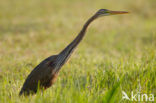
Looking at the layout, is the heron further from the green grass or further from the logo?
the logo

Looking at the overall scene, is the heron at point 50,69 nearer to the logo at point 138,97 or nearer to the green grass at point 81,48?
the green grass at point 81,48

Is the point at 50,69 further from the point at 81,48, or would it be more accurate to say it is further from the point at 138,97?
the point at 81,48

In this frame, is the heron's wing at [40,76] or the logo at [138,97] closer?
the logo at [138,97]

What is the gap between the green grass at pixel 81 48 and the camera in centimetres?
448

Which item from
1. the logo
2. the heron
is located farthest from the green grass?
the heron

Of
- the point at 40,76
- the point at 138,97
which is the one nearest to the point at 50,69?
the point at 40,76

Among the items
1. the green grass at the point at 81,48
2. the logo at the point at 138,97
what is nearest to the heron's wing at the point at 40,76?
the green grass at the point at 81,48

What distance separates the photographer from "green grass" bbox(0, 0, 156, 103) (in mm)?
4480

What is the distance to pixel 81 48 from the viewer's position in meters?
10.1

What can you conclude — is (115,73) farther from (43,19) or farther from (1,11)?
(1,11)

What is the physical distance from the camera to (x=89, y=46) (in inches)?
427

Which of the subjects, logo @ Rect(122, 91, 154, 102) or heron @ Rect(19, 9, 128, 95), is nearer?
logo @ Rect(122, 91, 154, 102)

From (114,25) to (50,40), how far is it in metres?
4.30

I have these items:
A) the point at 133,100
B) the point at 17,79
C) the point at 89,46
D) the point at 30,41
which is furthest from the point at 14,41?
the point at 133,100
